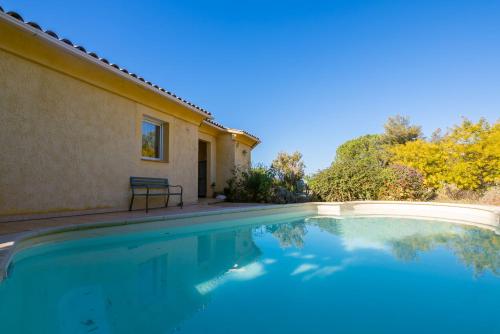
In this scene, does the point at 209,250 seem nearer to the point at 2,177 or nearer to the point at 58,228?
the point at 58,228

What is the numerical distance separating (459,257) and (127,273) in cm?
518

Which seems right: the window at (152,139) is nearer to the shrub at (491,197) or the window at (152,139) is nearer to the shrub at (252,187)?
the shrub at (252,187)

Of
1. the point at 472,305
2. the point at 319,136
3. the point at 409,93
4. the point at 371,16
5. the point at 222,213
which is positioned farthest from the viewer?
the point at 319,136

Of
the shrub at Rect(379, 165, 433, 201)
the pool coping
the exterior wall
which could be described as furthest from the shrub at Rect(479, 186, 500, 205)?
the exterior wall

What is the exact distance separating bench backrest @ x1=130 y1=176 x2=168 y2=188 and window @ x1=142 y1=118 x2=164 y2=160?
77cm

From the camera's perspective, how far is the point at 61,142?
6.36 m

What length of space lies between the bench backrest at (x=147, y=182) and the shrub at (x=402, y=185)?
1006 centimetres

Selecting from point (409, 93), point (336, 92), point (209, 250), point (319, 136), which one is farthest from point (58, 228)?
point (319, 136)

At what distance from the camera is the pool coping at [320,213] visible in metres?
3.60

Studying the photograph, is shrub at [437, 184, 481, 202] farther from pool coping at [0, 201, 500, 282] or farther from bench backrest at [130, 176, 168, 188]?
bench backrest at [130, 176, 168, 188]

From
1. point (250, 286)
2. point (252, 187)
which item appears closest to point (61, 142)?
point (250, 286)

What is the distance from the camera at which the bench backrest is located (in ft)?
26.7

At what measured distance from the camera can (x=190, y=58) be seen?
1667cm

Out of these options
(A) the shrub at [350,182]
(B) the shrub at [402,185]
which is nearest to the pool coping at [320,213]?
(A) the shrub at [350,182]
